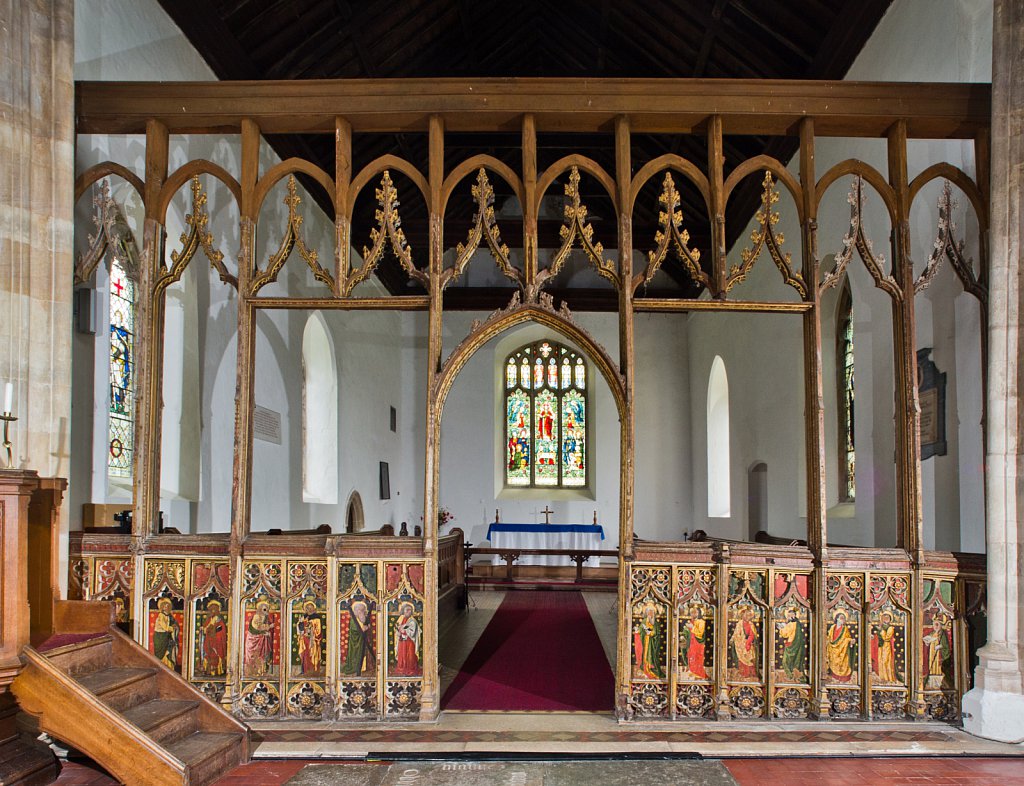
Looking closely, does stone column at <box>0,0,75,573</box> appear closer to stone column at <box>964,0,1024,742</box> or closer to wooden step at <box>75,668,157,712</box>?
wooden step at <box>75,668,157,712</box>

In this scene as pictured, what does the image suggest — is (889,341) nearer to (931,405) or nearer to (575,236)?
(931,405)

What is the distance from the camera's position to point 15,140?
15.2 ft

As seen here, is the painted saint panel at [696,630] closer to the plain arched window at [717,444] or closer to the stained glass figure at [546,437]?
the plain arched window at [717,444]

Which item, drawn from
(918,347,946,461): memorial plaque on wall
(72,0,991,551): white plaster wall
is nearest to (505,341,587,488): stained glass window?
→ (72,0,991,551): white plaster wall

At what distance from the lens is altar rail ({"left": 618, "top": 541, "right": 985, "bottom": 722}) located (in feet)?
16.8

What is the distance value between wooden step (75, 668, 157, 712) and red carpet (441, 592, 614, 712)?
6.02ft

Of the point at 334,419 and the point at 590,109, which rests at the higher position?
the point at 590,109

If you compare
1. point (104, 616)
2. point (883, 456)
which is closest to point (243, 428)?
point (104, 616)

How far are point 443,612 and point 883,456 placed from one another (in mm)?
4374

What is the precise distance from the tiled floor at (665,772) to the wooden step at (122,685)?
0.34 metres

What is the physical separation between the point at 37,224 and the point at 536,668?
4479mm

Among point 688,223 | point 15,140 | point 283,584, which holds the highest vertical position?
point 688,223

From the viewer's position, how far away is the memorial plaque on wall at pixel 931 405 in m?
6.02

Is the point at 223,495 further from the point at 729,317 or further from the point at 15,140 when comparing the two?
the point at 729,317
